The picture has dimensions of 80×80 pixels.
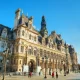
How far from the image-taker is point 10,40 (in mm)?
49969

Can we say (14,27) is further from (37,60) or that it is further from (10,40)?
(37,60)

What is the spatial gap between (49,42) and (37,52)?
42.7ft

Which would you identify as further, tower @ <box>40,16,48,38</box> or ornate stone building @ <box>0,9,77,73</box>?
tower @ <box>40,16,48,38</box>

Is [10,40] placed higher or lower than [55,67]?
higher

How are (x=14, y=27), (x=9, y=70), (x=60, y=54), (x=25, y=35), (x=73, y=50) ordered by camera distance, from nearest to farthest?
(x=9, y=70) → (x=25, y=35) → (x=14, y=27) → (x=60, y=54) → (x=73, y=50)

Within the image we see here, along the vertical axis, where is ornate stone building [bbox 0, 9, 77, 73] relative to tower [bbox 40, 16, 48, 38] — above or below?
below

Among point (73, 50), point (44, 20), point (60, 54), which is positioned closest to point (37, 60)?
point (60, 54)

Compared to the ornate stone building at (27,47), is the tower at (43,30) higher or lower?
higher

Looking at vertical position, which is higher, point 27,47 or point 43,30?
point 43,30

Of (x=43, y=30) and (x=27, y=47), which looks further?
(x=43, y=30)

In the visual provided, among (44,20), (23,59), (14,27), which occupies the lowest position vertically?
(23,59)

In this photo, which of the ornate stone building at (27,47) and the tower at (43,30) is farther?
the tower at (43,30)

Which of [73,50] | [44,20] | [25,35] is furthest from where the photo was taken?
[73,50]

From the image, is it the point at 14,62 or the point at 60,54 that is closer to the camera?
the point at 14,62
